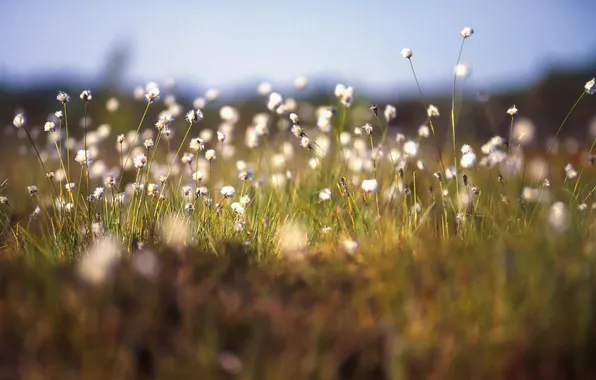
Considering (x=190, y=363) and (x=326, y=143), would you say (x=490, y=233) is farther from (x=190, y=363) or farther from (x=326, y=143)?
(x=326, y=143)

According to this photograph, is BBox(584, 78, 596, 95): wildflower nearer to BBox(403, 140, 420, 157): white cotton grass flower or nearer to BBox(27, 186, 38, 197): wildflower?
BBox(403, 140, 420, 157): white cotton grass flower

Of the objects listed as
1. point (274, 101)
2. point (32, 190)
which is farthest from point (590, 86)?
point (32, 190)

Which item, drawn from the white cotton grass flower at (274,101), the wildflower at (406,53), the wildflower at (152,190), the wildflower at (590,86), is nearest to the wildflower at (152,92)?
the wildflower at (152,190)

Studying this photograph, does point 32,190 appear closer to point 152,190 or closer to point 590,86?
point 152,190

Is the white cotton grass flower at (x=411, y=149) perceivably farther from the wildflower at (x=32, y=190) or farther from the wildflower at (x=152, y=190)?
the wildflower at (x=32, y=190)

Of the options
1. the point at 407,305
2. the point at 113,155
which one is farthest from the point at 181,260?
the point at 113,155

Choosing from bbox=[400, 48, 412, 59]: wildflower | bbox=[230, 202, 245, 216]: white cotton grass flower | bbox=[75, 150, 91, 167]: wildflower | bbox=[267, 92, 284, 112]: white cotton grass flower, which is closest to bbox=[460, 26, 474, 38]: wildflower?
bbox=[400, 48, 412, 59]: wildflower
